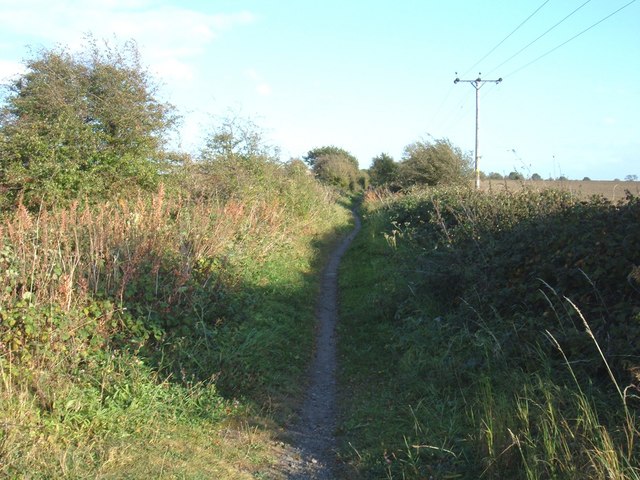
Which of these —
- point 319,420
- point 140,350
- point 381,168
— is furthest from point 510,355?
point 381,168

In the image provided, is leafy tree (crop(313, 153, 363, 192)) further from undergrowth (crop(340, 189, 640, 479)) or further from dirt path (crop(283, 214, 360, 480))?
undergrowth (crop(340, 189, 640, 479))

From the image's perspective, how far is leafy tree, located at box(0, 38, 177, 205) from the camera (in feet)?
41.1

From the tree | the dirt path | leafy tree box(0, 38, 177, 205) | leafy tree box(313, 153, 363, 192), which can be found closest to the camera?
the dirt path

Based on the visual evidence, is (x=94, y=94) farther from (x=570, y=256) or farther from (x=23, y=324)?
(x=570, y=256)

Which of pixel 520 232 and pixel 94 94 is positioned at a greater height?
pixel 94 94

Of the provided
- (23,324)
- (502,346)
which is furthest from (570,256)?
(23,324)

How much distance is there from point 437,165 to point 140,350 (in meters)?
28.2

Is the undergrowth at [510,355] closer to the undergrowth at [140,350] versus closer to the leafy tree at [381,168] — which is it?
the undergrowth at [140,350]

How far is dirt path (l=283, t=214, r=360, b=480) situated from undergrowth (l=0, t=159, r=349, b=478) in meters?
0.23

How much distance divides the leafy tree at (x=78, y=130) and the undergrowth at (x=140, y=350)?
2724mm

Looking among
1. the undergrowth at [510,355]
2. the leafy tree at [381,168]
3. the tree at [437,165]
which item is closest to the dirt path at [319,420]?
the undergrowth at [510,355]

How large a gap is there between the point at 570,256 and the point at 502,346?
1246mm

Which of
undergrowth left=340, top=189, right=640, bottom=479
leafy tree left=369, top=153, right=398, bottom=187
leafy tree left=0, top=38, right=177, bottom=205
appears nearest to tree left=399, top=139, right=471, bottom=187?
leafy tree left=369, top=153, right=398, bottom=187

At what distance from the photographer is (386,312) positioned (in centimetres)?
984
